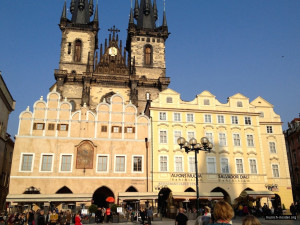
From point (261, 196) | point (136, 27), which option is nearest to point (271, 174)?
point (261, 196)

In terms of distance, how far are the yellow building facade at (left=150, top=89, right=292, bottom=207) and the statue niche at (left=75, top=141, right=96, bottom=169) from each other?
5.82m

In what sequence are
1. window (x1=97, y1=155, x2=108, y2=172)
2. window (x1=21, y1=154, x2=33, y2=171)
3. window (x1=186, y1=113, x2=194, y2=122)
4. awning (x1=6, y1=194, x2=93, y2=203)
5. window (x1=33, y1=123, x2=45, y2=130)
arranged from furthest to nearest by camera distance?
window (x1=186, y1=113, x2=194, y2=122), window (x1=33, y1=123, x2=45, y2=130), window (x1=97, y1=155, x2=108, y2=172), window (x1=21, y1=154, x2=33, y2=171), awning (x1=6, y1=194, x2=93, y2=203)

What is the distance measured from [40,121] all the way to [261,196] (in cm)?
2099

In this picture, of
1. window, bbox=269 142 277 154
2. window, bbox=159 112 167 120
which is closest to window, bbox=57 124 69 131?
window, bbox=159 112 167 120

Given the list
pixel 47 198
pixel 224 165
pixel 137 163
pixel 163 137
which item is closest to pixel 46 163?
pixel 47 198

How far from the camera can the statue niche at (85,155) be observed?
25.8 metres

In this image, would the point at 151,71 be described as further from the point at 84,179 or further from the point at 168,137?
the point at 84,179

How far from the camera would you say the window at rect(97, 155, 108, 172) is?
85.5ft

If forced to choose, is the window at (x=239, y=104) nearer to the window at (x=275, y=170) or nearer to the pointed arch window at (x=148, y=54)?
the window at (x=275, y=170)

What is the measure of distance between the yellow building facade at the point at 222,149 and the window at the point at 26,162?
35.8 feet

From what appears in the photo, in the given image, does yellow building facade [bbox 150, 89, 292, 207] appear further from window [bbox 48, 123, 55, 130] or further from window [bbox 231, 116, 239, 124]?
window [bbox 48, 123, 55, 130]

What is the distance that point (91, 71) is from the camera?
43938 millimetres

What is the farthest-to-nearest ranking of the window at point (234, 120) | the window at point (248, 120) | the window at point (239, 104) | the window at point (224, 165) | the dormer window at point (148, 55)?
the dormer window at point (148, 55) < the window at point (239, 104) < the window at point (248, 120) < the window at point (234, 120) < the window at point (224, 165)

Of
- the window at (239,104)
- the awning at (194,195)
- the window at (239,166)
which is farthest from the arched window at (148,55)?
the awning at (194,195)
